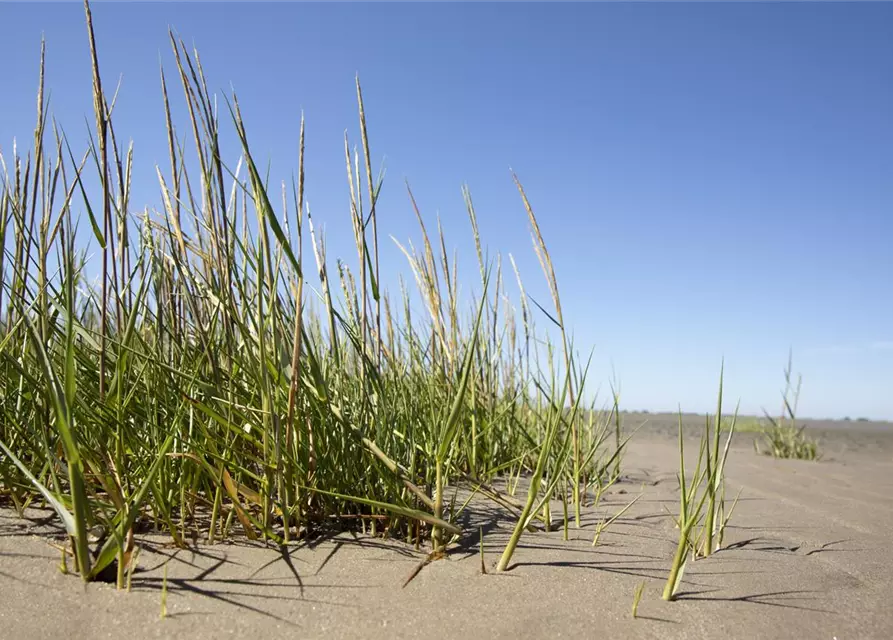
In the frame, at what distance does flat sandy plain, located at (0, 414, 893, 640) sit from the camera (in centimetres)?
84

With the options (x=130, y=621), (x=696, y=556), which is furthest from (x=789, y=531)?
(x=130, y=621)

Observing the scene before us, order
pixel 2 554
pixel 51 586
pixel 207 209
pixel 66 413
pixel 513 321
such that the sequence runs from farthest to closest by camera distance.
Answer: pixel 513 321 → pixel 207 209 → pixel 2 554 → pixel 51 586 → pixel 66 413

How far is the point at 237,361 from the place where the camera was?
1072 millimetres

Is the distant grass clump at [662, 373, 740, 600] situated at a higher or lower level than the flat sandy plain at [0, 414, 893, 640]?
higher

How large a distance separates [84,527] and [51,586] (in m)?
0.16

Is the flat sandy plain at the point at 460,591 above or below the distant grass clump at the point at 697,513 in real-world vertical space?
below

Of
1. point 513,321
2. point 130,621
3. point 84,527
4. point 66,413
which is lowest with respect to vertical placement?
point 130,621

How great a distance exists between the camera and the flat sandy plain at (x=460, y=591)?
842mm

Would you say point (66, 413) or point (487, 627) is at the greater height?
point (66, 413)

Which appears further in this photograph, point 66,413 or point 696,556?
point 696,556

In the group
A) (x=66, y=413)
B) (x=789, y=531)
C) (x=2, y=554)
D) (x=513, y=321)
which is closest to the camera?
(x=66, y=413)

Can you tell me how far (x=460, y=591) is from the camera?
95 cm

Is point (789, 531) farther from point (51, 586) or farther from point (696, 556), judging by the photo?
point (51, 586)

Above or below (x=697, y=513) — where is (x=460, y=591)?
below
